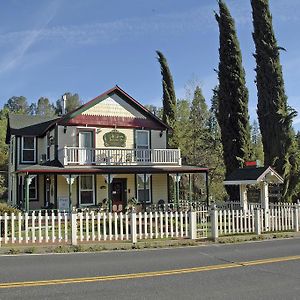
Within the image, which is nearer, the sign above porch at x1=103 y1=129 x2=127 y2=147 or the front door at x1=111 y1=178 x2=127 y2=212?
the sign above porch at x1=103 y1=129 x2=127 y2=147

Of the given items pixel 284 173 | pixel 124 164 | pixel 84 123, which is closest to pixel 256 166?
pixel 284 173

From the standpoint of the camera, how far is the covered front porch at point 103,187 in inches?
1008

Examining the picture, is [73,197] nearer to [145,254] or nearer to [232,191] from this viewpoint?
[232,191]

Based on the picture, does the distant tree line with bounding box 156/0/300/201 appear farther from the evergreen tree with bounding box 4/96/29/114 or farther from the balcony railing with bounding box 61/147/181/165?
the evergreen tree with bounding box 4/96/29/114

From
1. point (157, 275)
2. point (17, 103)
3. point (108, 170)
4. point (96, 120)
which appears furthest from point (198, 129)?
point (17, 103)

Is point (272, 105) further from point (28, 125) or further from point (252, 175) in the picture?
point (28, 125)

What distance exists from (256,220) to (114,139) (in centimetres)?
1335

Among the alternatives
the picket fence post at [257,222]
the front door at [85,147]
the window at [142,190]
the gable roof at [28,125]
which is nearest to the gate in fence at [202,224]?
the picket fence post at [257,222]

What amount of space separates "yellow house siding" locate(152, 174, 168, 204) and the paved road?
629 inches

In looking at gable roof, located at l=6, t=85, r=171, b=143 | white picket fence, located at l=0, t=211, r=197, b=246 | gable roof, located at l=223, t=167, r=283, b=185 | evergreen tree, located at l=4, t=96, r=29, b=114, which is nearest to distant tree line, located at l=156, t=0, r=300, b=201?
gable roof, located at l=6, t=85, r=171, b=143

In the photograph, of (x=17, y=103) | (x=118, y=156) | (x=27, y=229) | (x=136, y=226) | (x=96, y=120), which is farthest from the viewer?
(x=17, y=103)

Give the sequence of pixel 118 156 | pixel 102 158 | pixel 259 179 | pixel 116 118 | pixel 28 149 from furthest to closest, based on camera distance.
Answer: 1. pixel 28 149
2. pixel 116 118
3. pixel 118 156
4. pixel 102 158
5. pixel 259 179

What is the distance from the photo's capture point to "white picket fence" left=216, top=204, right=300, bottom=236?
16.5m

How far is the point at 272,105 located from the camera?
1112 inches
